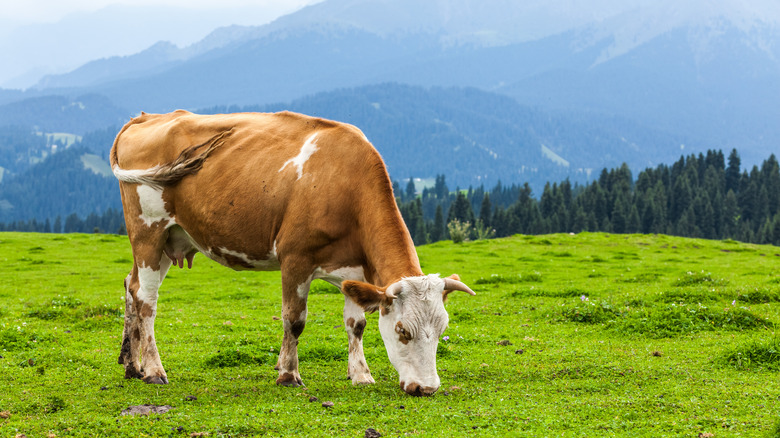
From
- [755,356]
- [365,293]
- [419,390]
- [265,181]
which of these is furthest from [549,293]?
[365,293]

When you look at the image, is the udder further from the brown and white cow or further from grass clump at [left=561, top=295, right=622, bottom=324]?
grass clump at [left=561, top=295, right=622, bottom=324]

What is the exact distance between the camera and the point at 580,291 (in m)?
19.3

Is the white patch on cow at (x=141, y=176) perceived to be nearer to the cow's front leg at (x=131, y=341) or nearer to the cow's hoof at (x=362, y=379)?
the cow's front leg at (x=131, y=341)

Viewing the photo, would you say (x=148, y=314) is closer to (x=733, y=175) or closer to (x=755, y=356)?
(x=755, y=356)

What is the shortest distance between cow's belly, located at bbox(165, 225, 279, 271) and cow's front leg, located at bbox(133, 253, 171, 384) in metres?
0.30

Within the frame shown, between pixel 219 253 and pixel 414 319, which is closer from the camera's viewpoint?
pixel 414 319

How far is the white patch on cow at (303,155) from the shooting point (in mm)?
9906

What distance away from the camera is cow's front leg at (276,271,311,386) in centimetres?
956

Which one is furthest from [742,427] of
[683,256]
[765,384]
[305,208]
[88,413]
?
[683,256]

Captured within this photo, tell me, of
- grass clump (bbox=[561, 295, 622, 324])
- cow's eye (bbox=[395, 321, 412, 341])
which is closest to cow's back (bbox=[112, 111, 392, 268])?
cow's eye (bbox=[395, 321, 412, 341])

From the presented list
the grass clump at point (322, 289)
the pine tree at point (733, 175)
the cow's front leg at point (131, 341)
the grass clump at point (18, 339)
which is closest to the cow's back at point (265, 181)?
the cow's front leg at point (131, 341)

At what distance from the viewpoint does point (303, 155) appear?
33.0 ft

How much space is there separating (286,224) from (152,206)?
2.68m

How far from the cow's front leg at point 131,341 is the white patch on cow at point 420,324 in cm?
443
